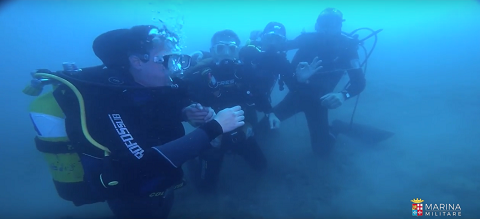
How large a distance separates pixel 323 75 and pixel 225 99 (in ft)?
11.0

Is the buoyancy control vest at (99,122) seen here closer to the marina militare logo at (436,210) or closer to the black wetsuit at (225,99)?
the black wetsuit at (225,99)

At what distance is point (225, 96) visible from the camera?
15.0ft

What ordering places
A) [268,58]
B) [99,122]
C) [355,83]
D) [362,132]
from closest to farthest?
[99,122] → [268,58] → [355,83] → [362,132]

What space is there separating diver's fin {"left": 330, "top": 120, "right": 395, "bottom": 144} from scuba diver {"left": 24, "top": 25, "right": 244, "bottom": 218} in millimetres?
4936

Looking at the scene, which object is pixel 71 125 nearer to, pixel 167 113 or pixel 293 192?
pixel 167 113

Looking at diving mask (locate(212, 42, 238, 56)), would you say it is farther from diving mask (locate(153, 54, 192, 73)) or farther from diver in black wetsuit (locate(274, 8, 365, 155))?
diving mask (locate(153, 54, 192, 73))

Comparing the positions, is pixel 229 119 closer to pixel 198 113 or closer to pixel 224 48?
pixel 198 113

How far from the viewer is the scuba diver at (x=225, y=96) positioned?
425cm

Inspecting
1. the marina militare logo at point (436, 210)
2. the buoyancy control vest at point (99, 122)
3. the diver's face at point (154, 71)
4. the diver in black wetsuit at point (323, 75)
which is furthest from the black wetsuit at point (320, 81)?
the buoyancy control vest at point (99, 122)

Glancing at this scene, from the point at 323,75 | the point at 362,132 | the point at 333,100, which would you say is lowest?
the point at 362,132

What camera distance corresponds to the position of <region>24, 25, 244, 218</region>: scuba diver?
1993 millimetres

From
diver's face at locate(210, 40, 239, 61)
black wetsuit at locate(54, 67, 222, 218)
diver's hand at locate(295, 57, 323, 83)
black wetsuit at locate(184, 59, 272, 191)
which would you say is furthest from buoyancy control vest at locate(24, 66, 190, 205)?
diver's hand at locate(295, 57, 323, 83)

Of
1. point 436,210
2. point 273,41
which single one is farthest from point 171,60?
point 436,210

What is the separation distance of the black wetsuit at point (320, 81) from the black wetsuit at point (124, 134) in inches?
156
